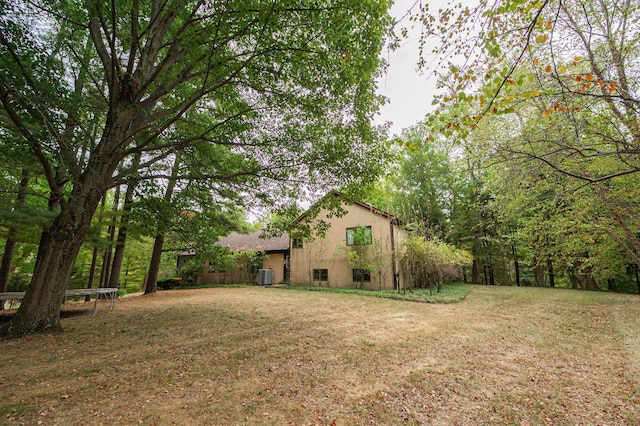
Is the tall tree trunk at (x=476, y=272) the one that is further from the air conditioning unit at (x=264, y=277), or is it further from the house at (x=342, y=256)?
the air conditioning unit at (x=264, y=277)

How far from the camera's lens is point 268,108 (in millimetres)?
6930

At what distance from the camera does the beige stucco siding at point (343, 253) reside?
47.7 feet

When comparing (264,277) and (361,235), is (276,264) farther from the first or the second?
(361,235)

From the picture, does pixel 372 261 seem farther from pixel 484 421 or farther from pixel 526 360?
pixel 484 421

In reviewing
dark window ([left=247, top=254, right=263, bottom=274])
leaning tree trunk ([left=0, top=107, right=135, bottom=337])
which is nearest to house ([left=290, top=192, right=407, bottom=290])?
dark window ([left=247, top=254, right=263, bottom=274])

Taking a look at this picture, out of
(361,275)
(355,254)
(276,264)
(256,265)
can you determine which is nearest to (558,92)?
(355,254)

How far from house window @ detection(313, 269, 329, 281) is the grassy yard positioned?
9795 mm

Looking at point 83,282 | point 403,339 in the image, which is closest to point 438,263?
point 403,339

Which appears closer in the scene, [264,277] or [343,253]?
→ [343,253]

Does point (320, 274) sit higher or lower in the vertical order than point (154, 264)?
lower

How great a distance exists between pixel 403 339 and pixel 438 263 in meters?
8.03

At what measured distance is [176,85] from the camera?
5.81 meters

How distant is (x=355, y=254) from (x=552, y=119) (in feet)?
33.4

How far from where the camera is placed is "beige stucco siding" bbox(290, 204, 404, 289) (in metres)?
14.5
